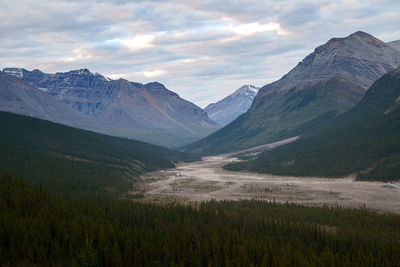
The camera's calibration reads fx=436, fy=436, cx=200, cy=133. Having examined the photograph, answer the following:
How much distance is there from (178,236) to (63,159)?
3424 inches

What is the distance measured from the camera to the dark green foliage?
109 m

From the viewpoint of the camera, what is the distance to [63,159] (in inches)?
5369

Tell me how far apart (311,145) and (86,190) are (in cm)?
11631

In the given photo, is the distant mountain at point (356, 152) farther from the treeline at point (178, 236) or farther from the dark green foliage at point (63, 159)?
the treeline at point (178, 236)

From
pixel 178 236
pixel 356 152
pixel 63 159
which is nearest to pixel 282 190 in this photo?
pixel 356 152

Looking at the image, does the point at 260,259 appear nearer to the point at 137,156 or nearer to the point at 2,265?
the point at 2,265

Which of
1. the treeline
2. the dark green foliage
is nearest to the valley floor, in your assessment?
the dark green foliage

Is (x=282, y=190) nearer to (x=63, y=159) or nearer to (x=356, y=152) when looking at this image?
(x=356, y=152)

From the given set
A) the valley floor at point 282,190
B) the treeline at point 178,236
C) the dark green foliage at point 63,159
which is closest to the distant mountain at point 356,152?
the valley floor at point 282,190

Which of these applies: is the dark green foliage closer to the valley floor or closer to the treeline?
the valley floor

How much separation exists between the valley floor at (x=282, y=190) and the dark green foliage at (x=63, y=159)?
11.7 metres

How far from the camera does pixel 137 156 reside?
7830 inches

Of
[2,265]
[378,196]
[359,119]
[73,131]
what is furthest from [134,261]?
[359,119]

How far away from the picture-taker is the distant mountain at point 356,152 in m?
132
